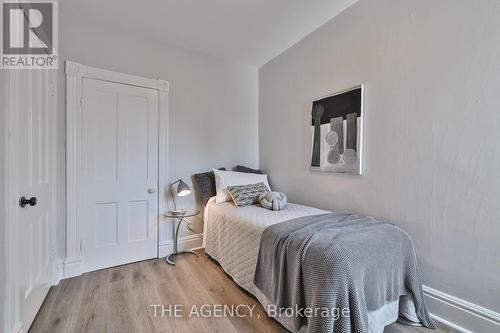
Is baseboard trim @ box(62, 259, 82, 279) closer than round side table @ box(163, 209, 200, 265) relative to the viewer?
Yes

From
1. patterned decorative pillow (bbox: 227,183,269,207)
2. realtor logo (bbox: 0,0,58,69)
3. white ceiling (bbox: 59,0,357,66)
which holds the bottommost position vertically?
patterned decorative pillow (bbox: 227,183,269,207)

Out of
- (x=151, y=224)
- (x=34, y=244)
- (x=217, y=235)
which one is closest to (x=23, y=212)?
(x=34, y=244)

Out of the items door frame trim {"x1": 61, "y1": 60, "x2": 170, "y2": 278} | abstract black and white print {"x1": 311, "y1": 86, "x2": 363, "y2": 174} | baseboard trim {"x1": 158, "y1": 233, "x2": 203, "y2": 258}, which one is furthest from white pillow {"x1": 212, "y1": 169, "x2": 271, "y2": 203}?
door frame trim {"x1": 61, "y1": 60, "x2": 170, "y2": 278}

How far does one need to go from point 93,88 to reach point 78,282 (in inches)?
75.7

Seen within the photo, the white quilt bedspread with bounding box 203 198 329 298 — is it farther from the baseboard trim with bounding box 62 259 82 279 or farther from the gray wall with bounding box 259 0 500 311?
the baseboard trim with bounding box 62 259 82 279

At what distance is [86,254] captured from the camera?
7.74 ft

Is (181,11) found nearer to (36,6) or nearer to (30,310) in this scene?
(36,6)

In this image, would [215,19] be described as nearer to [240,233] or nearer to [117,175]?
[117,175]

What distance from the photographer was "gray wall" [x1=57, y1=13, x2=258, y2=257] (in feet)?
7.57

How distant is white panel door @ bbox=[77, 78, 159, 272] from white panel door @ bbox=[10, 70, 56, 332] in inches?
12.1

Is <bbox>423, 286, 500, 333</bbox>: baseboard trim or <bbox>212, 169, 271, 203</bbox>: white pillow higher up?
<bbox>212, 169, 271, 203</bbox>: white pillow

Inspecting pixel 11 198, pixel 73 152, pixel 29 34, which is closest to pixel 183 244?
pixel 73 152

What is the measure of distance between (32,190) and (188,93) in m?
1.91

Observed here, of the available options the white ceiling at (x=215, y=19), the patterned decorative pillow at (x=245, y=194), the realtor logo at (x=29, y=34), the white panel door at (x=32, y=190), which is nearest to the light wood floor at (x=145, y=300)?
the white panel door at (x=32, y=190)
